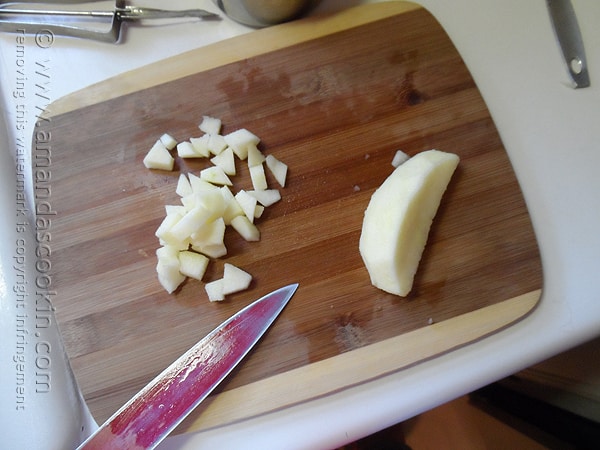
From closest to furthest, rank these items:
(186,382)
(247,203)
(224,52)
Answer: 1. (186,382)
2. (247,203)
3. (224,52)

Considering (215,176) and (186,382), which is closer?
(186,382)

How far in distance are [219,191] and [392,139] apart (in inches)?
16.3

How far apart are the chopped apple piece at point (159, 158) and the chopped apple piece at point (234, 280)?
0.92 feet

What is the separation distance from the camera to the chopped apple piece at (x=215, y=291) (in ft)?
3.22

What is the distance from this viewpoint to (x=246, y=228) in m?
1.01

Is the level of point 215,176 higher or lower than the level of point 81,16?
lower

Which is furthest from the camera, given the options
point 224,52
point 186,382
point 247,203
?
point 224,52

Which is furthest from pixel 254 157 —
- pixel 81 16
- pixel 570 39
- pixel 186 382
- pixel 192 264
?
pixel 570 39

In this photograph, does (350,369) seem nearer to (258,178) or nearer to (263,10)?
(258,178)

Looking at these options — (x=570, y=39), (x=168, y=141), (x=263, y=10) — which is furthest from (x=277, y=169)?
(x=570, y=39)

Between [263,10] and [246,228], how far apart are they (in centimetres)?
52

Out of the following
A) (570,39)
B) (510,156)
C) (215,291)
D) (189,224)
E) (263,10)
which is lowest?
(215,291)

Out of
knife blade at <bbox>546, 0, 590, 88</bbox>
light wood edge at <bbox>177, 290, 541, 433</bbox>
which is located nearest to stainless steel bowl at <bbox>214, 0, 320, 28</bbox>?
knife blade at <bbox>546, 0, 590, 88</bbox>

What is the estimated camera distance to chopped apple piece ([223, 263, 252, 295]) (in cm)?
98
